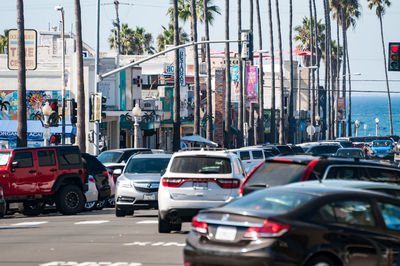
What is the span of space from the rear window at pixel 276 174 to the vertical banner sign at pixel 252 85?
6297 cm

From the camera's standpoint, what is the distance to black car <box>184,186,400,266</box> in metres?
9.74

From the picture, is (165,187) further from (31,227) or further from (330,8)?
(330,8)

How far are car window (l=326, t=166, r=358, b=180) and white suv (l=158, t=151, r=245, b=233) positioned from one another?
155 inches

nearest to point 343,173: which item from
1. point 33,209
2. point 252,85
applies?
point 33,209

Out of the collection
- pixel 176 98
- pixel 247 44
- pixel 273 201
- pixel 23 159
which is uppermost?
pixel 247 44

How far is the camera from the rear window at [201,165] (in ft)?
59.6

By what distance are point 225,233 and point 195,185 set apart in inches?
309

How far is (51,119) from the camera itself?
51.2 m

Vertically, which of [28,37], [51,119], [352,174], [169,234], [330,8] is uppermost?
[330,8]

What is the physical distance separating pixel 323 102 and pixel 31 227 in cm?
11804

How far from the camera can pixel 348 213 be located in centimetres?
1038

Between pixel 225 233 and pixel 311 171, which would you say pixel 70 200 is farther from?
pixel 225 233

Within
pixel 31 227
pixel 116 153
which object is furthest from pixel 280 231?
pixel 116 153

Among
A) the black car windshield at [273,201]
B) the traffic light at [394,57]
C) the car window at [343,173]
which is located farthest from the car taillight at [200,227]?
the traffic light at [394,57]
